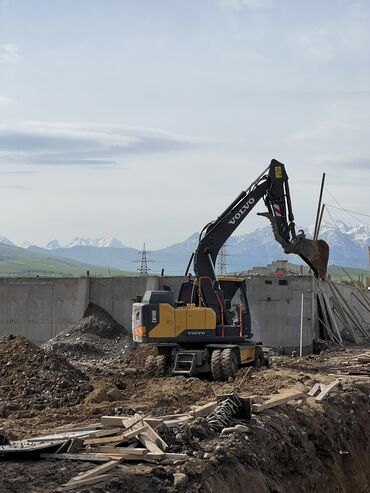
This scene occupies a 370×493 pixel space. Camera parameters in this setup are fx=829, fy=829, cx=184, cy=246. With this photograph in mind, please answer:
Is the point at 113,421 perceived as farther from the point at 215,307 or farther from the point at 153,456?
the point at 215,307

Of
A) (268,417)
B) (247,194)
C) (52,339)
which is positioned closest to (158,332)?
(247,194)

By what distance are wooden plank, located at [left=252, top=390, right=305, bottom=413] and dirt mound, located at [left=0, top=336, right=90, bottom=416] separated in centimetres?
455

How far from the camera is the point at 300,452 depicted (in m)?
13.9

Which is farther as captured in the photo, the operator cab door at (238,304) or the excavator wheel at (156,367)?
the operator cab door at (238,304)

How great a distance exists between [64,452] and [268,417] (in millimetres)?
4490

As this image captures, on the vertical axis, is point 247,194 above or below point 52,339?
above

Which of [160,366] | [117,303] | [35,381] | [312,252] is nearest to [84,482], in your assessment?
[35,381]

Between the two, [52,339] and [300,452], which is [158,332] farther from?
[52,339]

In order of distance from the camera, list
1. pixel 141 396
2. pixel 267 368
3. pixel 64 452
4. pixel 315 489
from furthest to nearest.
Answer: pixel 267 368 < pixel 141 396 < pixel 315 489 < pixel 64 452

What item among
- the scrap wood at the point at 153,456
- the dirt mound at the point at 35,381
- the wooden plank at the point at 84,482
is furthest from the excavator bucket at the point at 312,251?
the wooden plank at the point at 84,482

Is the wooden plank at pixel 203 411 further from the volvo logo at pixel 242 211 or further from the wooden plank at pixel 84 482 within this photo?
the volvo logo at pixel 242 211

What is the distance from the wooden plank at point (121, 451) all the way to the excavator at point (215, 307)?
954 cm

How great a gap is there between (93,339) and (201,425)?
21239 mm

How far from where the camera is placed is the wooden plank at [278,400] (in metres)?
14.0
